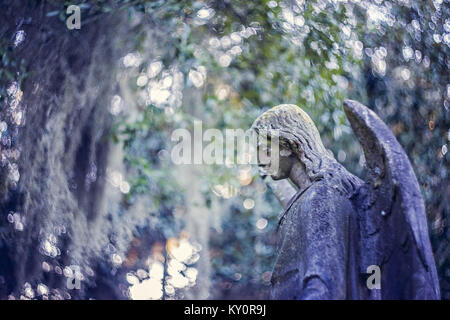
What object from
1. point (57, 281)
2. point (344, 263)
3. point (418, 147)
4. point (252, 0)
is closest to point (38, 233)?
point (57, 281)

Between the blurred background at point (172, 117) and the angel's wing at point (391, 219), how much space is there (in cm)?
240

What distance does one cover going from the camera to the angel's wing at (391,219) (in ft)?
7.36

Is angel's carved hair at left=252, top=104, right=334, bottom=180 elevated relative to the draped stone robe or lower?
elevated

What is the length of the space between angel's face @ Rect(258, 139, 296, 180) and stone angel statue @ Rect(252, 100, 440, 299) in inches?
4.0

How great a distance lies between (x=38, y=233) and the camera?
545 cm

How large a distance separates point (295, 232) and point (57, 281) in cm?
377

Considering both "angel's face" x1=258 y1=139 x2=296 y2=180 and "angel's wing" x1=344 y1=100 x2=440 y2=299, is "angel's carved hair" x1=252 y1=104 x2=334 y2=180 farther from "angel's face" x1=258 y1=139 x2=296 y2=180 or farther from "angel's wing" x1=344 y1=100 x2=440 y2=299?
"angel's wing" x1=344 y1=100 x2=440 y2=299

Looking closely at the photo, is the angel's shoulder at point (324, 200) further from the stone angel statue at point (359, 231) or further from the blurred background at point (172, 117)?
the blurred background at point (172, 117)

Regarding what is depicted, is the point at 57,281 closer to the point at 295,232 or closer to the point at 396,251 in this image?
the point at 295,232

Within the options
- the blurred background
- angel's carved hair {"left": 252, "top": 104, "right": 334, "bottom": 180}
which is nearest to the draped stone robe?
angel's carved hair {"left": 252, "top": 104, "right": 334, "bottom": 180}

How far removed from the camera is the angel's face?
2.83 metres

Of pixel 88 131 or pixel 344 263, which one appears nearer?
pixel 344 263

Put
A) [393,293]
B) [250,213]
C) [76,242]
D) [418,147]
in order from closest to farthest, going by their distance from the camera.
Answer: [393,293], [418,147], [76,242], [250,213]

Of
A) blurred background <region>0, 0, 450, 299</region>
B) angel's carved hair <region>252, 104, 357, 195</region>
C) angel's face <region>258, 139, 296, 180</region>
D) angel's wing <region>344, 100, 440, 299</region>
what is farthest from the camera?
blurred background <region>0, 0, 450, 299</region>
